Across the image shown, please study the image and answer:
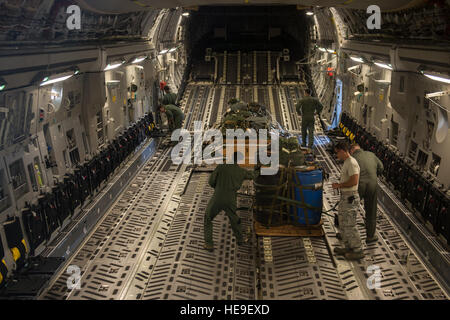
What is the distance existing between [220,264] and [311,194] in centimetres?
168

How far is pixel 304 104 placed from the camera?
1014 cm

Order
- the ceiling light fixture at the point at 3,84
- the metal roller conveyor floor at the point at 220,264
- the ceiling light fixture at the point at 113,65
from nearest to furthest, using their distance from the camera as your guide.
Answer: the ceiling light fixture at the point at 3,84
the metal roller conveyor floor at the point at 220,264
the ceiling light fixture at the point at 113,65

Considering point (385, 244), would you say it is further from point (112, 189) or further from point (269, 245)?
point (112, 189)

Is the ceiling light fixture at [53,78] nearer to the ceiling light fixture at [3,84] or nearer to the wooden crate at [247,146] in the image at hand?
the ceiling light fixture at [3,84]

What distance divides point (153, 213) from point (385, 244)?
3.84 m

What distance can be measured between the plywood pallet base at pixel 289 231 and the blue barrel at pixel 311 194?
0.31 feet

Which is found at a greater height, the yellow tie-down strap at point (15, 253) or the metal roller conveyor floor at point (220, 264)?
the yellow tie-down strap at point (15, 253)

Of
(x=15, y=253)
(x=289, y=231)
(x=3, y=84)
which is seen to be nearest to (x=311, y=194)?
(x=289, y=231)

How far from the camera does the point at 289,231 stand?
609 cm

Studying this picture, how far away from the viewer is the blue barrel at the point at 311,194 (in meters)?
5.95

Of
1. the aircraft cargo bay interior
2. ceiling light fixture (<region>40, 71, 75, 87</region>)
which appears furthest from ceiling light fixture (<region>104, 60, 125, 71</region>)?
ceiling light fixture (<region>40, 71, 75, 87</region>)

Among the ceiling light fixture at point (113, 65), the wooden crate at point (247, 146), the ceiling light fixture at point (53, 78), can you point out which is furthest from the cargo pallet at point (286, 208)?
the ceiling light fixture at point (113, 65)

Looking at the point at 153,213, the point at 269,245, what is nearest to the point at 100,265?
the point at 153,213
